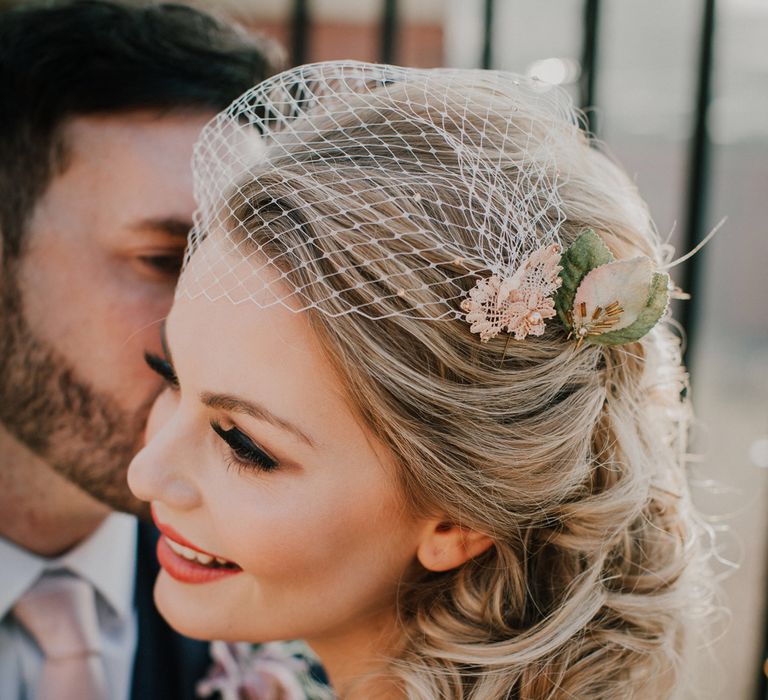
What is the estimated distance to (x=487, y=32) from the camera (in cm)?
223

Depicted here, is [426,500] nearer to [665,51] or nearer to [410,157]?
[410,157]

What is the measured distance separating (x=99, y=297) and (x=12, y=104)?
58 cm

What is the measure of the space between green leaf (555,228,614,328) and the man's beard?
1180mm

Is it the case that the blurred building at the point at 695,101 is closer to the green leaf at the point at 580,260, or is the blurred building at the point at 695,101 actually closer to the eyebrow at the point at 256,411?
the green leaf at the point at 580,260

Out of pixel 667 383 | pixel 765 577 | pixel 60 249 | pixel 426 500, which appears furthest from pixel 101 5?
pixel 765 577

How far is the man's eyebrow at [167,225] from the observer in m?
1.89

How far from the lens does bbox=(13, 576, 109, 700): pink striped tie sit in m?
1.91

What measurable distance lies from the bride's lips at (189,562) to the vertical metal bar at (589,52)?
1506 mm

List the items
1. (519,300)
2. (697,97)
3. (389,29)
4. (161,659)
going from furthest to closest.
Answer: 1. (389,29)
2. (161,659)
3. (697,97)
4. (519,300)

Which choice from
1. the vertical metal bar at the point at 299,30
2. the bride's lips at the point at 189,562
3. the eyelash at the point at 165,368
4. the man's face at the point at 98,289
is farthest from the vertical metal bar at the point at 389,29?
the bride's lips at the point at 189,562

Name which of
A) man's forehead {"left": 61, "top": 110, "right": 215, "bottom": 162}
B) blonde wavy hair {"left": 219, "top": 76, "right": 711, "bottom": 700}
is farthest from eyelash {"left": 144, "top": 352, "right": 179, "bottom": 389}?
man's forehead {"left": 61, "top": 110, "right": 215, "bottom": 162}

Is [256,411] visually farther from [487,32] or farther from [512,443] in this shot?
[487,32]

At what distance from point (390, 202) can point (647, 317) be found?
0.50m

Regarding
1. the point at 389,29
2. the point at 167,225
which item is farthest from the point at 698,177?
the point at 167,225
